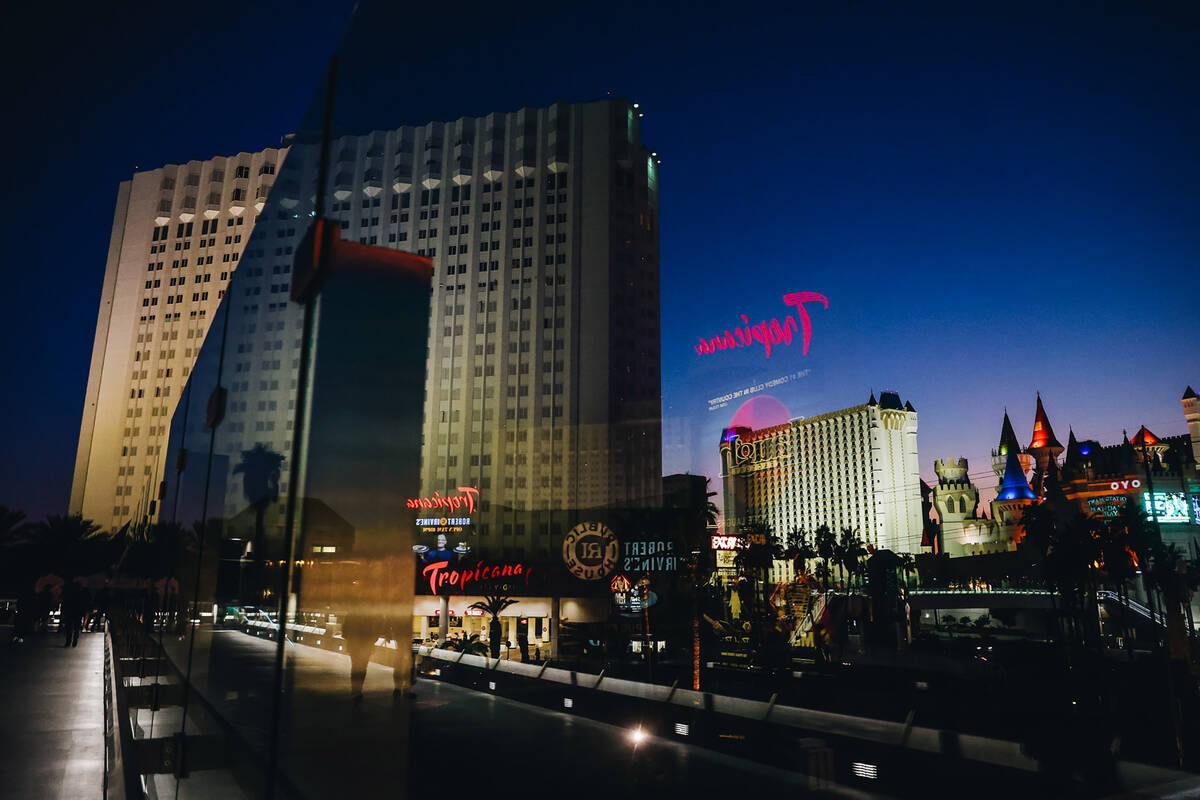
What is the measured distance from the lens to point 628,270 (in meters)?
73.4

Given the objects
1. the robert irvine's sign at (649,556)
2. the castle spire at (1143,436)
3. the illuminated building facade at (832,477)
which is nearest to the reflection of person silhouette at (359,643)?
the robert irvine's sign at (649,556)

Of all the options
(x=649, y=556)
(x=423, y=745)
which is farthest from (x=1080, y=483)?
(x=423, y=745)

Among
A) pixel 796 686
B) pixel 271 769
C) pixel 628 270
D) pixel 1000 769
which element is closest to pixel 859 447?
pixel 628 270

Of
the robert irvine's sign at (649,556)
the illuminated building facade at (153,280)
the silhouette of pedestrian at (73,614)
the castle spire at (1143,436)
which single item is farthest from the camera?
the castle spire at (1143,436)

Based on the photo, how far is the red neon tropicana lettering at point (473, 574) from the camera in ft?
106

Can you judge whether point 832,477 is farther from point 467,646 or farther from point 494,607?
point 467,646

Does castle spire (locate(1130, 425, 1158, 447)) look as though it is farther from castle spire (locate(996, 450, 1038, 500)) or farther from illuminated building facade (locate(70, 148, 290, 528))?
illuminated building facade (locate(70, 148, 290, 528))

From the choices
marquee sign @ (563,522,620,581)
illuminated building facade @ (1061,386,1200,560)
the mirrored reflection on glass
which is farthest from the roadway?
illuminated building facade @ (1061,386,1200,560)

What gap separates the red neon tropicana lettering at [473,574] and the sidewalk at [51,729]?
1886 centimetres

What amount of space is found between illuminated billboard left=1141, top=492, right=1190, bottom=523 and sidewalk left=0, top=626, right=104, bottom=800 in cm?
9087

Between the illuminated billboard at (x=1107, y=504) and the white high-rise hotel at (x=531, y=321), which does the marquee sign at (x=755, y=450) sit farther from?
the illuminated billboard at (x=1107, y=504)

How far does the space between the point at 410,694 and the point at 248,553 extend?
Result: 84 centimetres

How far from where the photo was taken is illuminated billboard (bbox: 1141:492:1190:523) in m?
74.5

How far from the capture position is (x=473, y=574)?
130 feet
